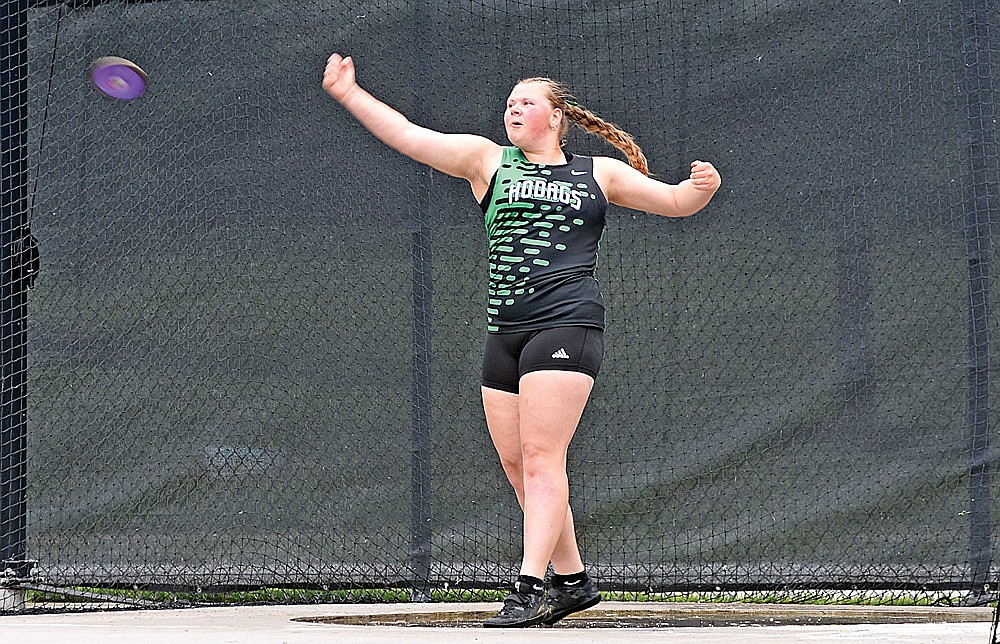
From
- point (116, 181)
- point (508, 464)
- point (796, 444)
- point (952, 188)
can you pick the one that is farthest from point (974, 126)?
point (116, 181)

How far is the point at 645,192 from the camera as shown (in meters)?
3.67

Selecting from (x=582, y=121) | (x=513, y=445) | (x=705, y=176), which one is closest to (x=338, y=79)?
(x=582, y=121)

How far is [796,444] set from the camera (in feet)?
16.1

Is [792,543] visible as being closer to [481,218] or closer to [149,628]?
[481,218]

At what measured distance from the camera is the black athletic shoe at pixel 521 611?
3.38 metres

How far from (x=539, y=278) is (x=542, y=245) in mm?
103

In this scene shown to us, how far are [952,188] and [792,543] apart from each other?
64.4 inches

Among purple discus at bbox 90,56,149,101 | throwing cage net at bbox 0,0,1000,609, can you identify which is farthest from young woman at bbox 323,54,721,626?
purple discus at bbox 90,56,149,101

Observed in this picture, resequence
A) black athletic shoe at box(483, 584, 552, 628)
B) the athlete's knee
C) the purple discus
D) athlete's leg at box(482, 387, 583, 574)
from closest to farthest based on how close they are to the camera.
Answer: black athletic shoe at box(483, 584, 552, 628) < the athlete's knee < athlete's leg at box(482, 387, 583, 574) < the purple discus

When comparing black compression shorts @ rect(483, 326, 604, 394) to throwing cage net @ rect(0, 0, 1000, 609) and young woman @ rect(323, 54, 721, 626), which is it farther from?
throwing cage net @ rect(0, 0, 1000, 609)

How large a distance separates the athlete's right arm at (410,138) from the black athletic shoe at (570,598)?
1.30m

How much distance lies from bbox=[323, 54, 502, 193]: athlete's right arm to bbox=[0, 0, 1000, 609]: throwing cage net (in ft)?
4.67

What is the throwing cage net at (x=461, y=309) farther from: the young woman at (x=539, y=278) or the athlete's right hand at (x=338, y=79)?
the athlete's right hand at (x=338, y=79)

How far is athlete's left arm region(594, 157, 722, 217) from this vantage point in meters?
3.58
